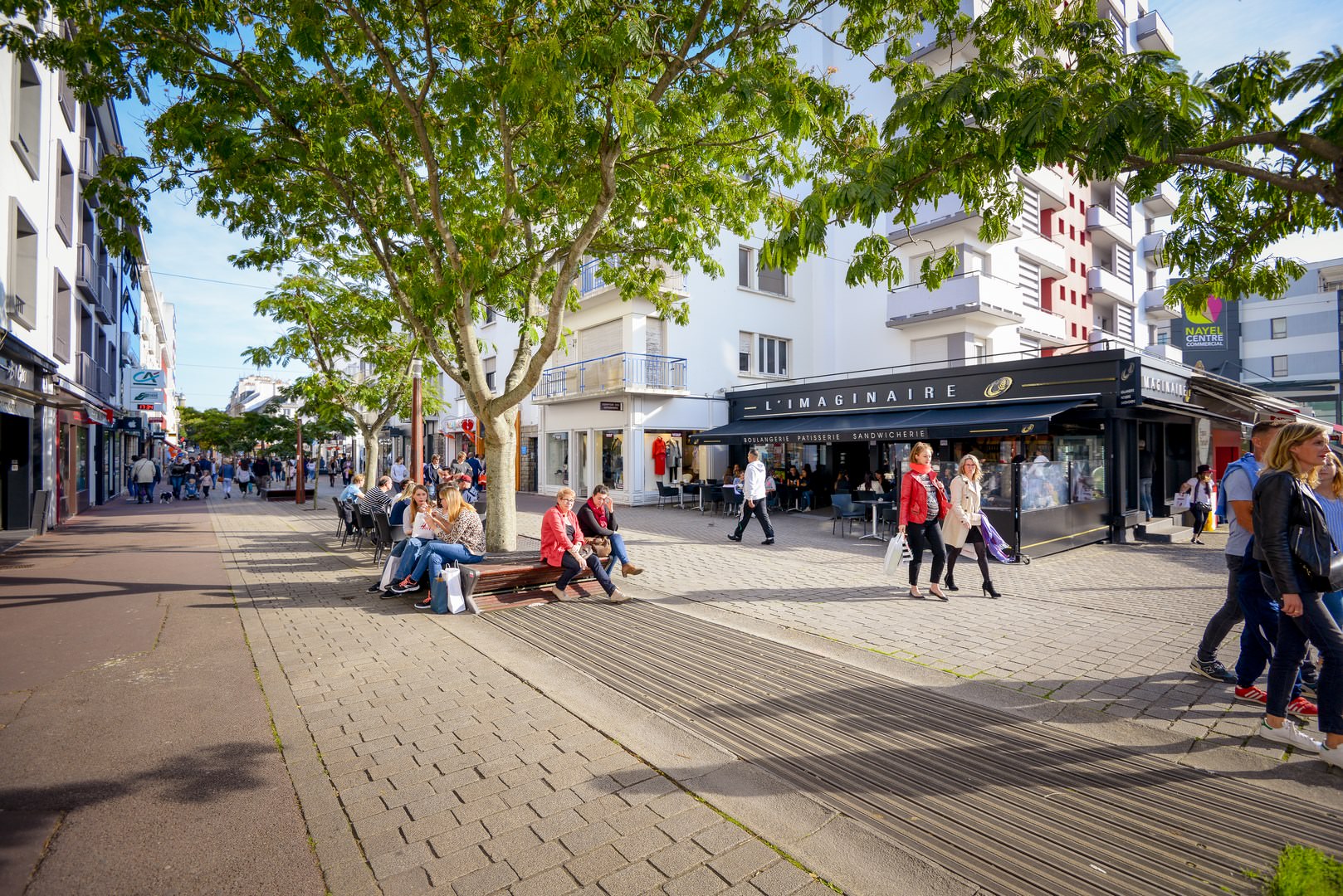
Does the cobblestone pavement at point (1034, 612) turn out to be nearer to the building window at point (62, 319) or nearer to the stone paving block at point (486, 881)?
the stone paving block at point (486, 881)

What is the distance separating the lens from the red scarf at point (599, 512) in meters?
8.05

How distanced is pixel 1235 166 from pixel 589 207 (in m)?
7.13

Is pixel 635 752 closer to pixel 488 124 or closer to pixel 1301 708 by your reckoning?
pixel 1301 708

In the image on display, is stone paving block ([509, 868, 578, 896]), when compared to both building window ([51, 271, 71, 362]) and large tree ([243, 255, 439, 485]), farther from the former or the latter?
building window ([51, 271, 71, 362])

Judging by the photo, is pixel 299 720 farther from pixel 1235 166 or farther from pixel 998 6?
pixel 998 6

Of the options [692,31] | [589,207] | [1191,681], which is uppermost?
[692,31]

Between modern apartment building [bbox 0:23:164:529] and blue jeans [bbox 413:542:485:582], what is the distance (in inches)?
213

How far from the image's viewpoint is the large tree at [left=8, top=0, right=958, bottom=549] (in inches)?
281

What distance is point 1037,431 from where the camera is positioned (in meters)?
13.2

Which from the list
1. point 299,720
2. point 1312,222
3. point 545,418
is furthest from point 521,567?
point 545,418

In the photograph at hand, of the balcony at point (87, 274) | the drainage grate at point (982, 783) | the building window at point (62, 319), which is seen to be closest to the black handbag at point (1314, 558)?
the drainage grate at point (982, 783)

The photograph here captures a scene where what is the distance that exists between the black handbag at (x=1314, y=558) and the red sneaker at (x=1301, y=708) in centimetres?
102

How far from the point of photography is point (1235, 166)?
405cm

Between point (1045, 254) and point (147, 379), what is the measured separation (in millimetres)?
30448
